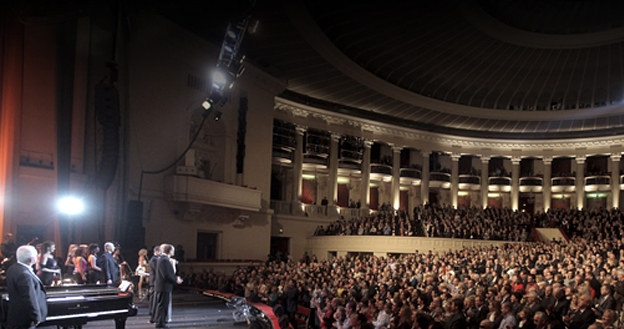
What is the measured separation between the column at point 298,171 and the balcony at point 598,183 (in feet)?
61.2

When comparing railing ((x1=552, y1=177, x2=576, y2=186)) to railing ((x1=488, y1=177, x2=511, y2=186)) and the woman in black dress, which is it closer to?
railing ((x1=488, y1=177, x2=511, y2=186))

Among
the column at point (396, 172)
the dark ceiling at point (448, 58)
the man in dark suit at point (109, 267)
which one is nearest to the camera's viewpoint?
the man in dark suit at point (109, 267)

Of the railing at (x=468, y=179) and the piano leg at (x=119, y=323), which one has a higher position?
the railing at (x=468, y=179)

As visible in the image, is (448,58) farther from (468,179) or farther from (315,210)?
(468,179)

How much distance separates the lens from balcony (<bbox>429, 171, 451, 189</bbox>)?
32.2 metres

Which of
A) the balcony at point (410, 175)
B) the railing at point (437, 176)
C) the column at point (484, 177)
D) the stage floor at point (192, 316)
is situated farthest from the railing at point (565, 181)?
the stage floor at point (192, 316)

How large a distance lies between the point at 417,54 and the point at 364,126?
651cm

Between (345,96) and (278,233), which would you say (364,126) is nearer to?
(345,96)

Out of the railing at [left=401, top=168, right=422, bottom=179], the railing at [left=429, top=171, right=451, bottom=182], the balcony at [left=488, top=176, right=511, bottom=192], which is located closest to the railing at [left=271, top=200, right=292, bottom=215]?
the railing at [left=401, top=168, right=422, bottom=179]

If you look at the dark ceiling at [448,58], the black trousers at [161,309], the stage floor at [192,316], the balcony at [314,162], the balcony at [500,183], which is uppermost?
the dark ceiling at [448,58]

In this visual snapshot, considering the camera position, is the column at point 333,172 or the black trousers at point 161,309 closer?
the black trousers at point 161,309

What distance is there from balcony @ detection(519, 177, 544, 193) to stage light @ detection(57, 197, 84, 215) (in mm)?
28148

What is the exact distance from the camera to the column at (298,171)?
25.5 m

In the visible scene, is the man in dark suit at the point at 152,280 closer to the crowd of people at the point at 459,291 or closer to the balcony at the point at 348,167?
the crowd of people at the point at 459,291
